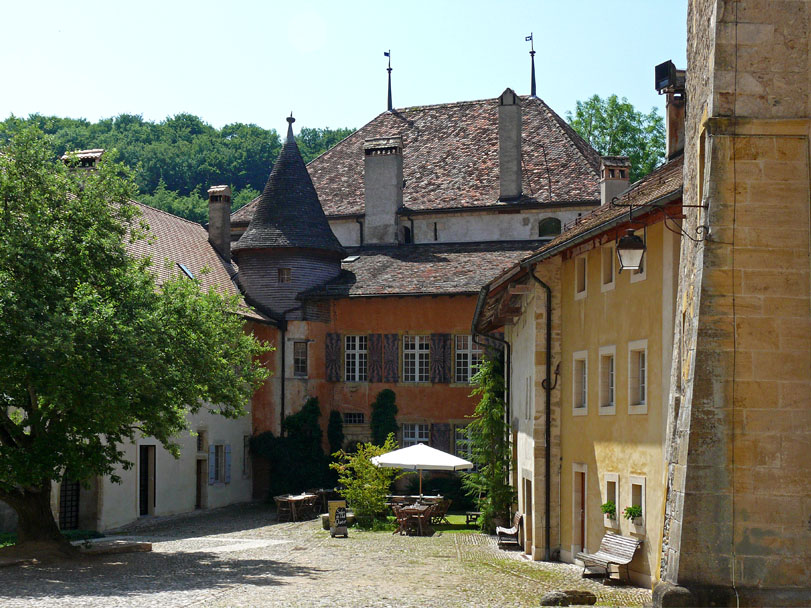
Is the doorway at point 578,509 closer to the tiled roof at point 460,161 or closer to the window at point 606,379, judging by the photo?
the window at point 606,379

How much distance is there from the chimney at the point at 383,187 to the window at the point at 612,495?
22.1 m

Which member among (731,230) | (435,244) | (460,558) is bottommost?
(460,558)

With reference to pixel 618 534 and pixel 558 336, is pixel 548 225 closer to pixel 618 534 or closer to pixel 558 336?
pixel 558 336

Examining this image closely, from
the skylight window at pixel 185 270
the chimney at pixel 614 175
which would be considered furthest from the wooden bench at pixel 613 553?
the skylight window at pixel 185 270

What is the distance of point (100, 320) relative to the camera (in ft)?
63.0

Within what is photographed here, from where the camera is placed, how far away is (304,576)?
18797mm

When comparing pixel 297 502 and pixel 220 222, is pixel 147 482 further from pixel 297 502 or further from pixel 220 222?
pixel 220 222

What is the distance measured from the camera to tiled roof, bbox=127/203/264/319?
35344 mm

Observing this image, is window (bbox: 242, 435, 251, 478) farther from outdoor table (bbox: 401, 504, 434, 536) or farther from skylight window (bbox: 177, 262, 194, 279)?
outdoor table (bbox: 401, 504, 434, 536)

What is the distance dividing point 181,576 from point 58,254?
6047 millimetres

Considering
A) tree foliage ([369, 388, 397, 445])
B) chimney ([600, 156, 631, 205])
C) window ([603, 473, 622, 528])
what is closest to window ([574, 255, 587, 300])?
window ([603, 473, 622, 528])

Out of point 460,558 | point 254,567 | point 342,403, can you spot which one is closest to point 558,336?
point 460,558

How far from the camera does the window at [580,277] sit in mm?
21047

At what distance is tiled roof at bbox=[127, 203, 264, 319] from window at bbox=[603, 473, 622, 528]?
1709 cm
